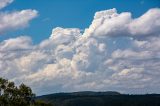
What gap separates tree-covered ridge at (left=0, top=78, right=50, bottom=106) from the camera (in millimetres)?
128750

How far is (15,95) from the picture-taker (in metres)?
132

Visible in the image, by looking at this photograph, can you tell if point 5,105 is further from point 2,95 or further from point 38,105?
point 38,105

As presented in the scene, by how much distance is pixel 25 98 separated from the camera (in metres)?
135

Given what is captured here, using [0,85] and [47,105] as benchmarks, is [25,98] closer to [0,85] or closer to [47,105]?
[0,85]

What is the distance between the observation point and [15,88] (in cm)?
13188

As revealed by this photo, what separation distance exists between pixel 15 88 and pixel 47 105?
93.9 ft

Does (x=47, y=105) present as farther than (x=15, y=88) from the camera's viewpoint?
Yes

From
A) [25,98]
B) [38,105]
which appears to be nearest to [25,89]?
[25,98]

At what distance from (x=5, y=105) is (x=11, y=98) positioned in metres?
3.02

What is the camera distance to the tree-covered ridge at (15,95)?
422ft

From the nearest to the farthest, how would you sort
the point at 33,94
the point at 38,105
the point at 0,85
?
the point at 0,85 → the point at 33,94 → the point at 38,105

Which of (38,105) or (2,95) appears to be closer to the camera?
(2,95)

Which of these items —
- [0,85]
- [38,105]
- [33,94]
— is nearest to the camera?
[0,85]

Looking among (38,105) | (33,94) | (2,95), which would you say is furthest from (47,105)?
(2,95)
